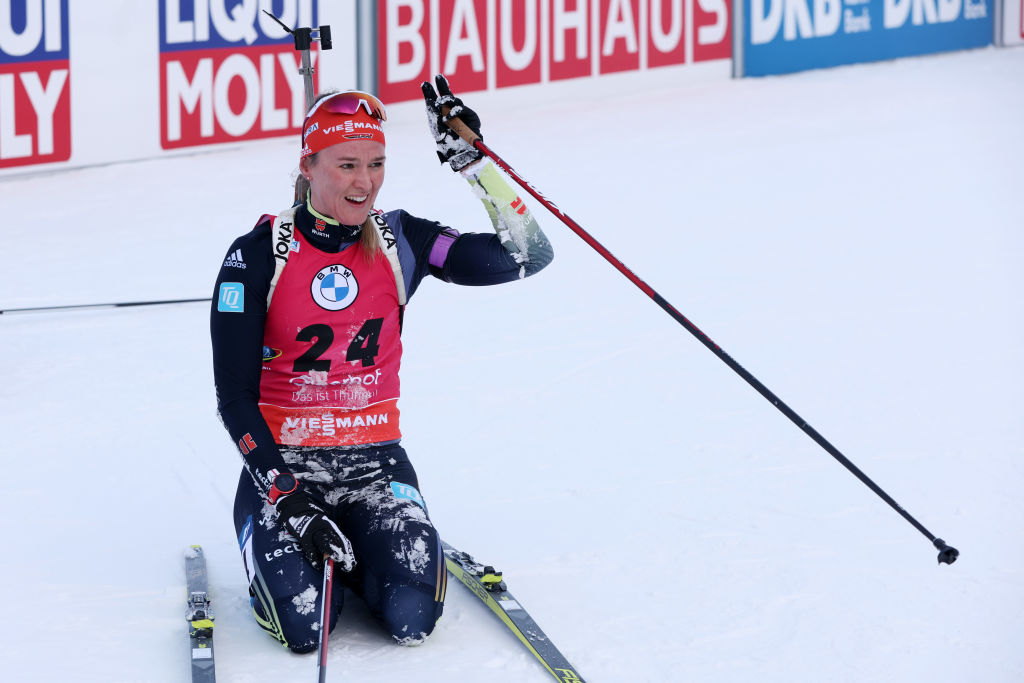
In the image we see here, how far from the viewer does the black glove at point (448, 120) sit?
3.55 metres

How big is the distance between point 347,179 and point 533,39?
24.8 feet

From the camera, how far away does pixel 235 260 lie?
342cm

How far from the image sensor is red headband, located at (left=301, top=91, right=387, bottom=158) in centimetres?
342

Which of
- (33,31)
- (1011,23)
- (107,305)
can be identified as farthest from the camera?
(1011,23)

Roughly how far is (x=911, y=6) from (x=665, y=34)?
326 cm

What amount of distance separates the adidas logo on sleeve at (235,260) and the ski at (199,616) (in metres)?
0.86

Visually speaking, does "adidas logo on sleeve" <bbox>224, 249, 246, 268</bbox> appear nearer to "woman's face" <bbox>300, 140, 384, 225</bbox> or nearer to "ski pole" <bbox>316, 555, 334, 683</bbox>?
"woman's face" <bbox>300, 140, 384, 225</bbox>

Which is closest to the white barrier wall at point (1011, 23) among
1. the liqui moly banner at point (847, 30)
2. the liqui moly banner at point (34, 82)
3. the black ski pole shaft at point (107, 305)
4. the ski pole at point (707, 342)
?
the liqui moly banner at point (847, 30)

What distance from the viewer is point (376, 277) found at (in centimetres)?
354

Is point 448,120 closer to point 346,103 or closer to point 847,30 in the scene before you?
point 346,103

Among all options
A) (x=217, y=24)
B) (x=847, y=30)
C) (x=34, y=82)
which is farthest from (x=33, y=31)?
(x=847, y=30)

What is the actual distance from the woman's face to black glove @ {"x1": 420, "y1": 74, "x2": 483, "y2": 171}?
18 centimetres

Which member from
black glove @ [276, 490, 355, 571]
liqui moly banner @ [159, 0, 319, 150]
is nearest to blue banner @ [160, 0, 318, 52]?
liqui moly banner @ [159, 0, 319, 150]

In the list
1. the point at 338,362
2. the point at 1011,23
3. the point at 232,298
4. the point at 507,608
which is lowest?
the point at 507,608
